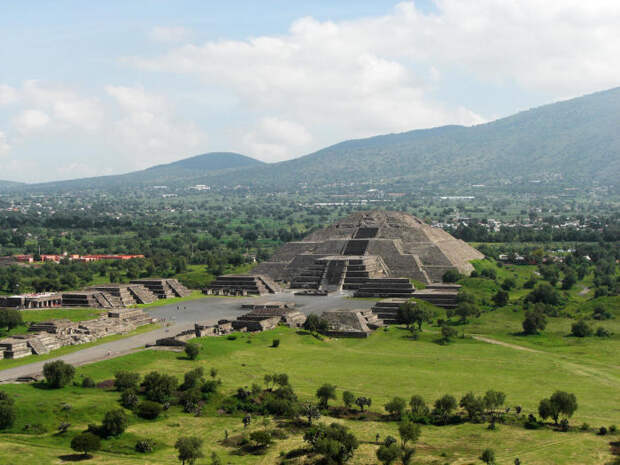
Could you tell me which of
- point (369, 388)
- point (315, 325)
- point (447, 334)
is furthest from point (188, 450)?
point (447, 334)

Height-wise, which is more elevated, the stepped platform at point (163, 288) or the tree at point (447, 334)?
the stepped platform at point (163, 288)

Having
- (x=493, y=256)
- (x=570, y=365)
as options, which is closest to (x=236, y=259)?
(x=493, y=256)

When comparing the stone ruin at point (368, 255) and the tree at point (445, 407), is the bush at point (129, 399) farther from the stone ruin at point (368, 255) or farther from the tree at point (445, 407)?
the stone ruin at point (368, 255)

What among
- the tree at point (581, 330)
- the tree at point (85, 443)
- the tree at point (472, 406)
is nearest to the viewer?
the tree at point (85, 443)

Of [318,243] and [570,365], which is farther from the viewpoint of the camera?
[318,243]

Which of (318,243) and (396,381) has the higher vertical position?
(318,243)

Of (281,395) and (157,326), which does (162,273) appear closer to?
(157,326)

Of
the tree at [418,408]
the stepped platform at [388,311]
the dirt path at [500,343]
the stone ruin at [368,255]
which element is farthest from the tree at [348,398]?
the stone ruin at [368,255]

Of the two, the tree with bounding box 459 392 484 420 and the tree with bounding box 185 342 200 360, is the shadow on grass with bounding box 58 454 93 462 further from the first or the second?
the tree with bounding box 459 392 484 420
